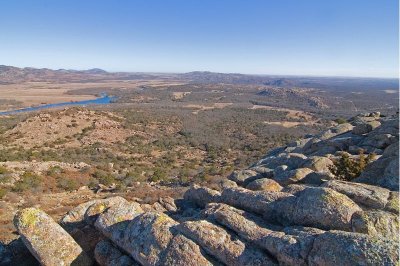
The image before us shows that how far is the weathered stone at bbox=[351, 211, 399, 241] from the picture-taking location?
8.05 m

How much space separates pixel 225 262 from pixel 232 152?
51413 millimetres

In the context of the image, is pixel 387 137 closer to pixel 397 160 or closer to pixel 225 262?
pixel 397 160

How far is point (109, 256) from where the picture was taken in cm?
1000

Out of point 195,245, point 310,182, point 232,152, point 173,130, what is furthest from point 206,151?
point 195,245

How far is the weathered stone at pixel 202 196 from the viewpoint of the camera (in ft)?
46.5

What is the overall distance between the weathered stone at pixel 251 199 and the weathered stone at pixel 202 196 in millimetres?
1433

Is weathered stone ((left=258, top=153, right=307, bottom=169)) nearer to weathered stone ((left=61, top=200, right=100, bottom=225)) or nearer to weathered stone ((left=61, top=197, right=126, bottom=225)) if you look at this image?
weathered stone ((left=61, top=197, right=126, bottom=225))

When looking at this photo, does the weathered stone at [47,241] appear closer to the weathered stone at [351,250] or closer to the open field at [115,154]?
the open field at [115,154]

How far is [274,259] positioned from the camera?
8125 mm

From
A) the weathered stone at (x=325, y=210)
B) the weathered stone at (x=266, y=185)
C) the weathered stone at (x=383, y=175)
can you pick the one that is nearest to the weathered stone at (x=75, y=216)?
the weathered stone at (x=266, y=185)

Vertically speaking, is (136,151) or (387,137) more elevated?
(387,137)

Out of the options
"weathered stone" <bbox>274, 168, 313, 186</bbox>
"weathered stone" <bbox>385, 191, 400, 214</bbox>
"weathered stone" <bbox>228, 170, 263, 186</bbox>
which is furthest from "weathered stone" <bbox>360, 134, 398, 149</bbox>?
"weathered stone" <bbox>385, 191, 400, 214</bbox>

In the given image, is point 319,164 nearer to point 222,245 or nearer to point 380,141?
point 380,141

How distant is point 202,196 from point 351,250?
8541 mm
